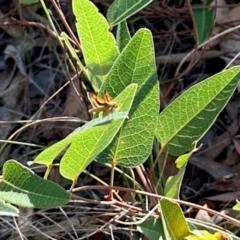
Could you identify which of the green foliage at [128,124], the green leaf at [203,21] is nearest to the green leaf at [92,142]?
the green foliage at [128,124]

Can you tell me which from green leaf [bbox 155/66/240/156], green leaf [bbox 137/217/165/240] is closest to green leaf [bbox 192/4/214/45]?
green leaf [bbox 155/66/240/156]

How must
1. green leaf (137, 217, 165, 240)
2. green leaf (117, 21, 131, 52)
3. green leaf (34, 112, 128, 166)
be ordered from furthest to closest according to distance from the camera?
green leaf (117, 21, 131, 52) → green leaf (137, 217, 165, 240) → green leaf (34, 112, 128, 166)

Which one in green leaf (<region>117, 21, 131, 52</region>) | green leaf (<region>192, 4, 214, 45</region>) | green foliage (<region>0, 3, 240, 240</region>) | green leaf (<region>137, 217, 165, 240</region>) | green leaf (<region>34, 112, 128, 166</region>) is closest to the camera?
green leaf (<region>34, 112, 128, 166</region>)

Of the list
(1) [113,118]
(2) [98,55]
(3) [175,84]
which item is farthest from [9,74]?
(1) [113,118]

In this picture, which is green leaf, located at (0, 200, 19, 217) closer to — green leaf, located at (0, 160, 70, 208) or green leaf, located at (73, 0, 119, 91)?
green leaf, located at (0, 160, 70, 208)

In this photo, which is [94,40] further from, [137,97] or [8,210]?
[8,210]

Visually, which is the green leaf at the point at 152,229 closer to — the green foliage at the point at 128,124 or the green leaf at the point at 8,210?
the green foliage at the point at 128,124

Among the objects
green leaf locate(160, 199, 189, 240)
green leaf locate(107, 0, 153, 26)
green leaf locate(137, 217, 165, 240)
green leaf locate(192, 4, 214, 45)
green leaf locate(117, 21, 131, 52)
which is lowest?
green leaf locate(137, 217, 165, 240)
